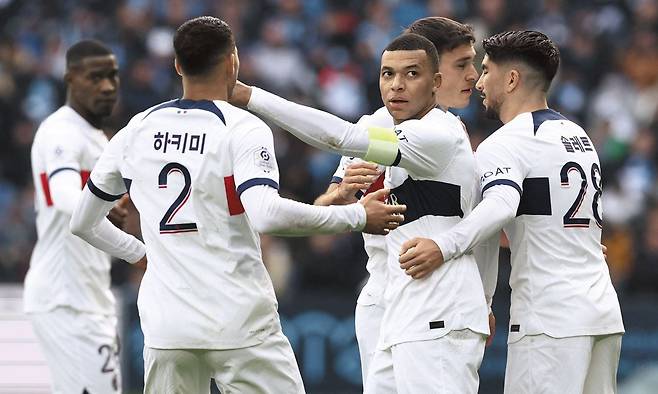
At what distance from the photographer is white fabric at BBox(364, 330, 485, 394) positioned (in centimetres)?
668

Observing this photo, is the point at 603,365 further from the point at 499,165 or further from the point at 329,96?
the point at 329,96

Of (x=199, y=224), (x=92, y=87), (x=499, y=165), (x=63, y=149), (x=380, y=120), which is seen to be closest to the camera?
(x=199, y=224)

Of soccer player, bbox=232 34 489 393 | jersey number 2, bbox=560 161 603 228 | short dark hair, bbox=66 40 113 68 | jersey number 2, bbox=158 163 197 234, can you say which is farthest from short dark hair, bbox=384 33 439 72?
short dark hair, bbox=66 40 113 68

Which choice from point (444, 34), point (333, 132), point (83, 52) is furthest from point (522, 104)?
point (83, 52)

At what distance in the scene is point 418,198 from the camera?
273 inches

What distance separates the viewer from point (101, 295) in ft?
30.1

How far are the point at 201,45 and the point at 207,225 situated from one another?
90 cm

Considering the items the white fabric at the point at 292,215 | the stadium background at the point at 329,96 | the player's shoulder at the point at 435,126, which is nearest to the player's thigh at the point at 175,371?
the white fabric at the point at 292,215

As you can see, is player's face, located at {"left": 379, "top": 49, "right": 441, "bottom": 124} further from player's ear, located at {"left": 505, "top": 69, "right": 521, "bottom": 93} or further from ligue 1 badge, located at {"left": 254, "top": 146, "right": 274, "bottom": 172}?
ligue 1 badge, located at {"left": 254, "top": 146, "right": 274, "bottom": 172}

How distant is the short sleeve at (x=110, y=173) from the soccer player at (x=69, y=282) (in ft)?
6.02

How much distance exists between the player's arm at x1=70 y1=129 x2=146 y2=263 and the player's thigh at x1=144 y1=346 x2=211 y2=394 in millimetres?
819

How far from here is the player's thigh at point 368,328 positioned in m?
7.79

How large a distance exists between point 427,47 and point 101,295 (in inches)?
130

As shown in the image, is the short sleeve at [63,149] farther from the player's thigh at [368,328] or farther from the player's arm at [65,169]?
the player's thigh at [368,328]
